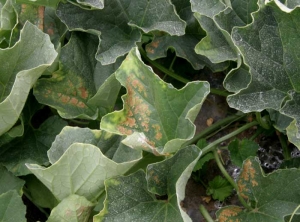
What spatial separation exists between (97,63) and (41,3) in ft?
0.81

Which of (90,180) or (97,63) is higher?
(97,63)

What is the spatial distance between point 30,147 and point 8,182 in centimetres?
13

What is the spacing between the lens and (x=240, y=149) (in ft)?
5.06

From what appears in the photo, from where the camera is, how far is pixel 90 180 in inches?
52.4

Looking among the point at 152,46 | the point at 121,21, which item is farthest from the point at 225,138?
the point at 121,21

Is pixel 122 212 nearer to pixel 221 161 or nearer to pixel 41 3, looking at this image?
pixel 221 161

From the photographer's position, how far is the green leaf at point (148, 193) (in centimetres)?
127

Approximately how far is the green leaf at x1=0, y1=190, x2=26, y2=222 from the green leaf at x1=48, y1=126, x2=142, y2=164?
15 centimetres

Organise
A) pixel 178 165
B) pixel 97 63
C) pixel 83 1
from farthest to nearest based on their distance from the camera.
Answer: pixel 97 63
pixel 83 1
pixel 178 165

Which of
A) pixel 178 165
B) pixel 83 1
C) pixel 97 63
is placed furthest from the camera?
pixel 97 63

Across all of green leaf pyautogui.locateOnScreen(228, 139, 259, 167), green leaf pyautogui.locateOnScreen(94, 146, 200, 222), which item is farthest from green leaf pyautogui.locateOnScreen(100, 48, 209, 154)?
green leaf pyautogui.locateOnScreen(228, 139, 259, 167)

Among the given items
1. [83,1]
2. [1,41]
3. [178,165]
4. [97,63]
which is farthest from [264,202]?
[1,41]

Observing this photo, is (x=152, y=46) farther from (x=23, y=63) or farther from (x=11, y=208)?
(x=11, y=208)

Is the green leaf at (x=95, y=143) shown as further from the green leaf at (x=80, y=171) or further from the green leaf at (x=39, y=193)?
the green leaf at (x=39, y=193)
